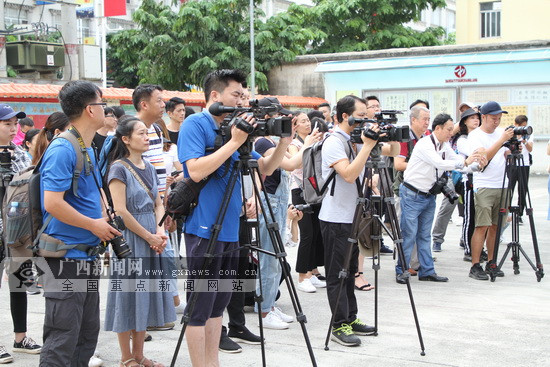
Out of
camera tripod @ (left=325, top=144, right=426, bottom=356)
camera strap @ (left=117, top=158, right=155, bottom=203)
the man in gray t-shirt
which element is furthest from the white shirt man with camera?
camera strap @ (left=117, top=158, right=155, bottom=203)

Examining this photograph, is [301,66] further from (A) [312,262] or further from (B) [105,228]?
(B) [105,228]

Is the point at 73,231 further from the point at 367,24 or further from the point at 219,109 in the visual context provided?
the point at 367,24

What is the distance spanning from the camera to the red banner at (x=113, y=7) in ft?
63.0

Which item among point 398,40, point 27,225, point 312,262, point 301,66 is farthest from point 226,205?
point 398,40

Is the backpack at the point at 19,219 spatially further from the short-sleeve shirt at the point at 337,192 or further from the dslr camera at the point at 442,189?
the dslr camera at the point at 442,189

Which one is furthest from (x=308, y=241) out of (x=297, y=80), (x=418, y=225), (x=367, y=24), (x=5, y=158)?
(x=367, y=24)

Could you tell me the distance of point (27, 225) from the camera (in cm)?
447

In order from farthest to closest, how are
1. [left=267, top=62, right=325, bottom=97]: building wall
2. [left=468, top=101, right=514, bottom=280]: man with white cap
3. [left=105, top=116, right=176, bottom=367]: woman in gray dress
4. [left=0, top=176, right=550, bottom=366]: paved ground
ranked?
[left=267, top=62, right=325, bottom=97]: building wall < [left=468, top=101, right=514, bottom=280]: man with white cap < [left=0, top=176, right=550, bottom=366]: paved ground < [left=105, top=116, right=176, bottom=367]: woman in gray dress

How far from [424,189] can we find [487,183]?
2.42ft

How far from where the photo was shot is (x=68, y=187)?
348 centimetres

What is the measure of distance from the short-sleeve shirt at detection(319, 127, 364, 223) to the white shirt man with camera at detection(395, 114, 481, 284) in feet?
6.44

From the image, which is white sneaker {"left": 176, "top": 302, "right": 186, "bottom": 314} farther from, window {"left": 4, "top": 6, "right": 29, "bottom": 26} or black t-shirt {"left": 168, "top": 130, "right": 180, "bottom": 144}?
window {"left": 4, "top": 6, "right": 29, "bottom": 26}

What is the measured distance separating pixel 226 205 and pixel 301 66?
18705 millimetres

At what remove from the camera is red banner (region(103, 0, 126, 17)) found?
19188mm
